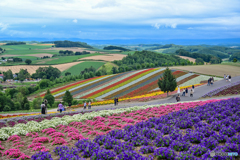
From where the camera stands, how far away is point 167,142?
33.4 feet

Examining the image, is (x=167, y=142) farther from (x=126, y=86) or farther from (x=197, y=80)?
(x=197, y=80)

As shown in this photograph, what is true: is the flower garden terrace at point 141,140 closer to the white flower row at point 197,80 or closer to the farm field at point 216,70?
the white flower row at point 197,80

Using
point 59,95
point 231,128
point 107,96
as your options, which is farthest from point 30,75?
point 231,128

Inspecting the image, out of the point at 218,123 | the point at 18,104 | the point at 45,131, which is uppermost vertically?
the point at 218,123

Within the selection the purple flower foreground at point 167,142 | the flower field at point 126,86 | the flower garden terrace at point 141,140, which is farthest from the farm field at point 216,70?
the purple flower foreground at point 167,142

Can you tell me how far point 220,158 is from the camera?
7828mm

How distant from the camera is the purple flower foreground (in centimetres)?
884

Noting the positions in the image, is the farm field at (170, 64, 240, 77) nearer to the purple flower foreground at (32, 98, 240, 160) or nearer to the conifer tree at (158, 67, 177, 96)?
the conifer tree at (158, 67, 177, 96)

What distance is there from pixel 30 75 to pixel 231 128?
427 feet

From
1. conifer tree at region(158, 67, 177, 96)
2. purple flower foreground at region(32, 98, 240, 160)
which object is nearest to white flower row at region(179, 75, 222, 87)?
conifer tree at region(158, 67, 177, 96)

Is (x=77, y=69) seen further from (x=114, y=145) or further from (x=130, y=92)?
(x=114, y=145)

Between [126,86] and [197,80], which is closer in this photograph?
[197,80]

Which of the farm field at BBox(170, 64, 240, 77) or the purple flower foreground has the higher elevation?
the farm field at BBox(170, 64, 240, 77)

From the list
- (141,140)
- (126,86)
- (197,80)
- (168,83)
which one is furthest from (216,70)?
(141,140)
